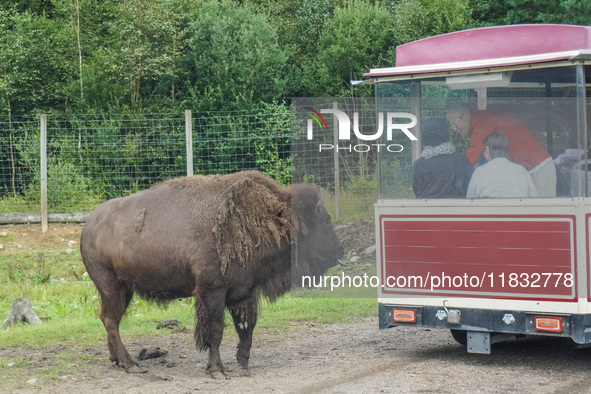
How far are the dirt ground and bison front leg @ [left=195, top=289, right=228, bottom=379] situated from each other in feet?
0.61

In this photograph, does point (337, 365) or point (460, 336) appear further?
point (460, 336)

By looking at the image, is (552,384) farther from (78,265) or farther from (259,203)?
(78,265)

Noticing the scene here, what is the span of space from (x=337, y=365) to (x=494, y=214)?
206 cm

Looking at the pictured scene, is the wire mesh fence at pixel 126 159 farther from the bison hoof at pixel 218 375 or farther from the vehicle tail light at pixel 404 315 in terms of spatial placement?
the bison hoof at pixel 218 375

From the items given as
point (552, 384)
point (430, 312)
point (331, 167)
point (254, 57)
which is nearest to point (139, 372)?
point (430, 312)

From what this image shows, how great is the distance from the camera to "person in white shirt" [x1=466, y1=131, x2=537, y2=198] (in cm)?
709

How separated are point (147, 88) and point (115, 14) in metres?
2.59

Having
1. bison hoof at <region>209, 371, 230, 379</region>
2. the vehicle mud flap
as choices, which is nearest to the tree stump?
bison hoof at <region>209, 371, 230, 379</region>

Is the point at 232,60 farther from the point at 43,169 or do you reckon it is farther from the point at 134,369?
the point at 134,369

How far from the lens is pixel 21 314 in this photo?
991cm

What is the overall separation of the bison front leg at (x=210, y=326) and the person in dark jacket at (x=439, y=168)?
2.18m

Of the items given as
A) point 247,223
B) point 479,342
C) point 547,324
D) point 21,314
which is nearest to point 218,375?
point 247,223

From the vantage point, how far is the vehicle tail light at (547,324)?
22.3 ft

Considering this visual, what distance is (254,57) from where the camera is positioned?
81.0 ft
